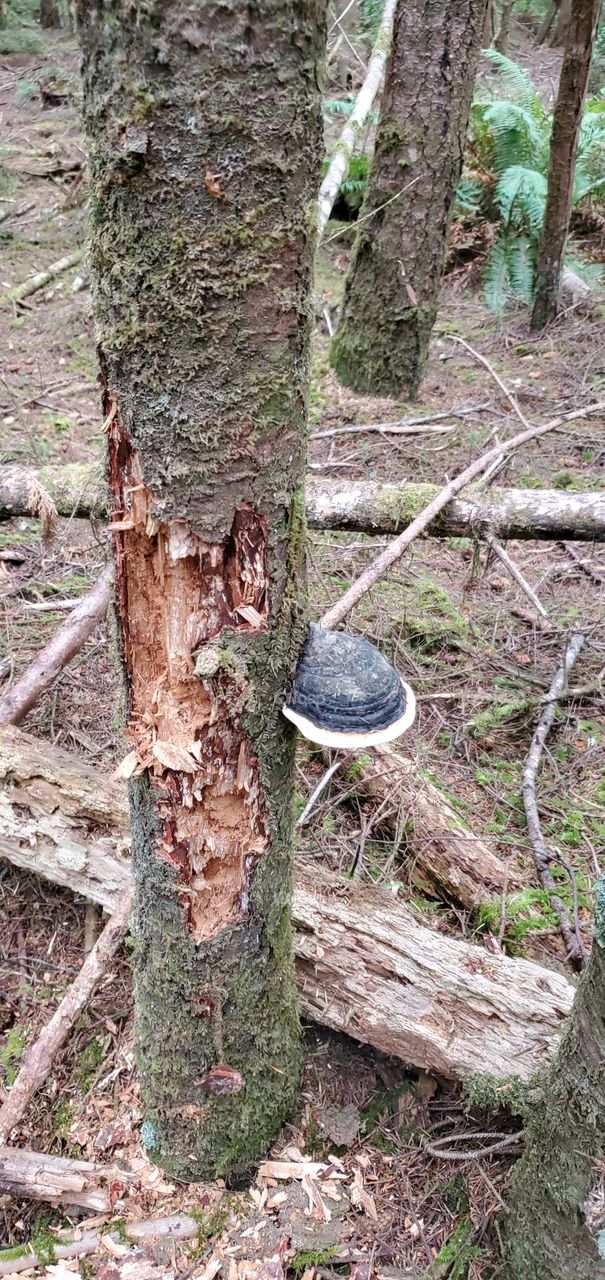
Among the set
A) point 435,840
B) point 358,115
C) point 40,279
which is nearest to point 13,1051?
point 435,840

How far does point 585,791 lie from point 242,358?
3101 mm

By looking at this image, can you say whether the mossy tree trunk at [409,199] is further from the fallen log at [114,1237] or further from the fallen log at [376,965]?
the fallen log at [114,1237]

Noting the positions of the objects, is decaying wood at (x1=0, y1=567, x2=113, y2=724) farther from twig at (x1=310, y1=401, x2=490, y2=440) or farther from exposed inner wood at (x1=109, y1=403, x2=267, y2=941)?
twig at (x1=310, y1=401, x2=490, y2=440)

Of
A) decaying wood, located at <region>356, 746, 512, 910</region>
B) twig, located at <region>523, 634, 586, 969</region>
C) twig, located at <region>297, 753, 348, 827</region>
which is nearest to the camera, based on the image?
twig, located at <region>523, 634, 586, 969</region>

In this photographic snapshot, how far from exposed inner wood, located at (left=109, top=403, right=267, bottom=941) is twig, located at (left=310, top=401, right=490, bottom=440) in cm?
496

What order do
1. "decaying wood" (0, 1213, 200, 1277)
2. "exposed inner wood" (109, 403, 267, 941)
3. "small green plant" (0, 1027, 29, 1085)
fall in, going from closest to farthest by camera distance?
"exposed inner wood" (109, 403, 267, 941) < "decaying wood" (0, 1213, 200, 1277) < "small green plant" (0, 1027, 29, 1085)

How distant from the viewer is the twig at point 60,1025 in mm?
2535

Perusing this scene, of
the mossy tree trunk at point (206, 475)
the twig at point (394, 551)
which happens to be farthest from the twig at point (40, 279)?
the mossy tree trunk at point (206, 475)

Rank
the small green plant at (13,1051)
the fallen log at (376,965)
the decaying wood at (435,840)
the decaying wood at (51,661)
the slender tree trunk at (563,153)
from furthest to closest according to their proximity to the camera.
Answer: the slender tree trunk at (563,153) < the decaying wood at (51,661) < the decaying wood at (435,840) < the small green plant at (13,1051) < the fallen log at (376,965)

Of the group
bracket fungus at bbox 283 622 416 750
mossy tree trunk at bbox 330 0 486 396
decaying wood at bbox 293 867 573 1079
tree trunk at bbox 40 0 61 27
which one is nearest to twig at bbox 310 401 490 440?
mossy tree trunk at bbox 330 0 486 396

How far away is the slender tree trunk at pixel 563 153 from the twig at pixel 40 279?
211 inches

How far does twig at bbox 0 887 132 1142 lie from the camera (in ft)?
8.32

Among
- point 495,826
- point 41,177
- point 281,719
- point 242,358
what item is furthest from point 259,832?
point 41,177

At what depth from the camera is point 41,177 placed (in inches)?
458
